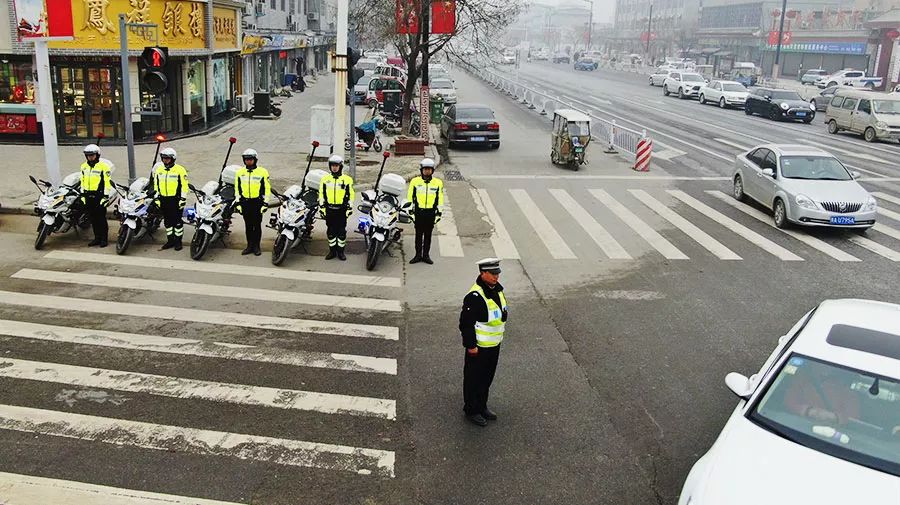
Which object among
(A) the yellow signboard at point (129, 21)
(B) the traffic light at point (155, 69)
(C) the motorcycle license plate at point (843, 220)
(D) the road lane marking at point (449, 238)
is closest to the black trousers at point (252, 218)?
(D) the road lane marking at point (449, 238)

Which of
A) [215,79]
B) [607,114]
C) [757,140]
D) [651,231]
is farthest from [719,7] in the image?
[651,231]

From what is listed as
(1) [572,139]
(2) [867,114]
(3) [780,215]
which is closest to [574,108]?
(2) [867,114]

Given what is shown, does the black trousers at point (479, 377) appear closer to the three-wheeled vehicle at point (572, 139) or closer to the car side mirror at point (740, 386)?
the car side mirror at point (740, 386)

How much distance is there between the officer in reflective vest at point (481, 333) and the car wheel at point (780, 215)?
10.6 m

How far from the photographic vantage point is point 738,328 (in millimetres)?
10234

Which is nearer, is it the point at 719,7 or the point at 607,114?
the point at 607,114

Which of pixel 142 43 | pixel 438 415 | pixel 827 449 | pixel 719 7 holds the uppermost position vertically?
pixel 719 7

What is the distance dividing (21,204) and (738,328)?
44.6 feet

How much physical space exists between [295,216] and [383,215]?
4.86 feet

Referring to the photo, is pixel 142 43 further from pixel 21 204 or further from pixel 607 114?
pixel 607 114

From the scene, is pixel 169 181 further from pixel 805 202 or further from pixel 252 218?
pixel 805 202

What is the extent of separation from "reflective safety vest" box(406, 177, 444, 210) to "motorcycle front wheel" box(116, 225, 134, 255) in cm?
478

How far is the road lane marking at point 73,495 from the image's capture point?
5871 mm

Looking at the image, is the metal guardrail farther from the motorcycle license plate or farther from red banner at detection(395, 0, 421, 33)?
the motorcycle license plate
